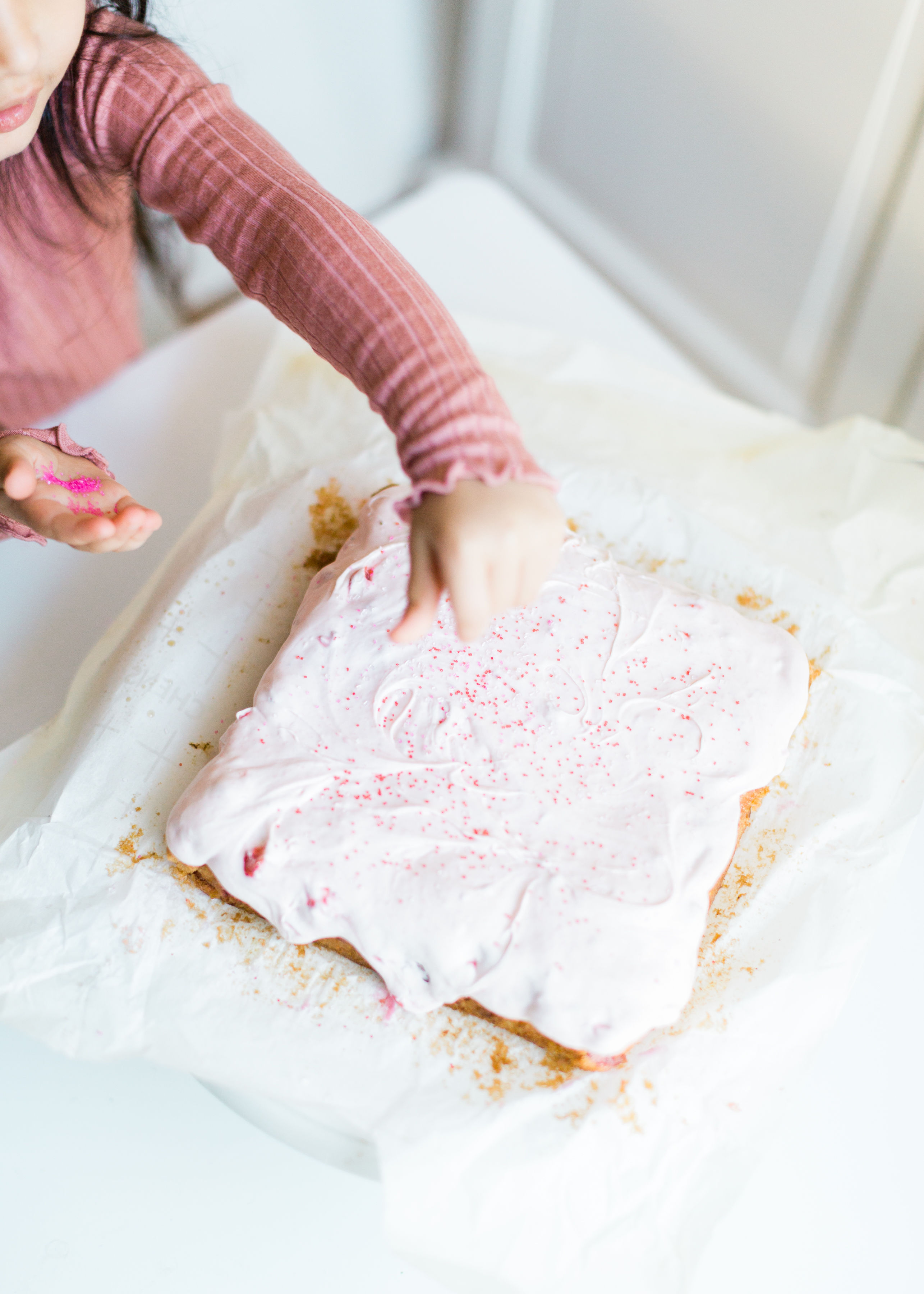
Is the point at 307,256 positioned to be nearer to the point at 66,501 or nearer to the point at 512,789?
the point at 66,501

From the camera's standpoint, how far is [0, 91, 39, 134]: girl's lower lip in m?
0.68

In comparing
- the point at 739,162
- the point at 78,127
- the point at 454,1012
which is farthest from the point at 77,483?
the point at 739,162

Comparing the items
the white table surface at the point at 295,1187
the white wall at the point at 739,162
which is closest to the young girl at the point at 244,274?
the white table surface at the point at 295,1187

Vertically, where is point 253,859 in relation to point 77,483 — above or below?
below

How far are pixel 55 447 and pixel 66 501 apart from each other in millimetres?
65

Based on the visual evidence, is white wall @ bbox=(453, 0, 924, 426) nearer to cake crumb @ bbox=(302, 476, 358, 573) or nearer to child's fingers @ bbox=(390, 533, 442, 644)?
cake crumb @ bbox=(302, 476, 358, 573)

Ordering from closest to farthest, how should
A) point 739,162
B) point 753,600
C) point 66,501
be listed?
point 66,501 < point 753,600 < point 739,162

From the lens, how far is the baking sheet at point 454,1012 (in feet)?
2.45

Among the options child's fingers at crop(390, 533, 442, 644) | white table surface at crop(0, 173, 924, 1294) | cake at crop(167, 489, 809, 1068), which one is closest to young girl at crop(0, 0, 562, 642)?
child's fingers at crop(390, 533, 442, 644)

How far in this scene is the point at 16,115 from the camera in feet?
2.26

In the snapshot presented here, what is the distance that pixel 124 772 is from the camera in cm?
88

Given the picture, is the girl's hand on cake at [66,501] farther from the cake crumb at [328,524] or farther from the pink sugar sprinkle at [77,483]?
the cake crumb at [328,524]

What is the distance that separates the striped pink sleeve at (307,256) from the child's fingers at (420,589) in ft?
0.12

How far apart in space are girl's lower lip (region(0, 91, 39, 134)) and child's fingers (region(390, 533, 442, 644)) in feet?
1.35
